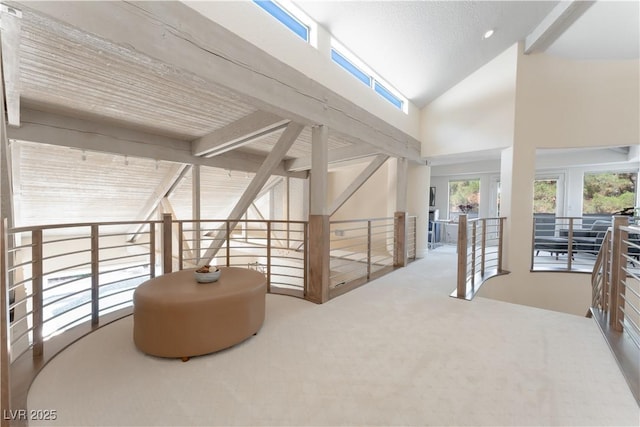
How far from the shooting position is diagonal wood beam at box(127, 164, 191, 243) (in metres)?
5.11

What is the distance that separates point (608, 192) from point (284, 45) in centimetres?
801

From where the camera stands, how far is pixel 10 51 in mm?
1788

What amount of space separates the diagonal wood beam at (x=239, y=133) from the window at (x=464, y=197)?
22.1 feet

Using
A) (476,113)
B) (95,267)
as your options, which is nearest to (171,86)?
(95,267)

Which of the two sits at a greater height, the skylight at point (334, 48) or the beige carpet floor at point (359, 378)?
the skylight at point (334, 48)

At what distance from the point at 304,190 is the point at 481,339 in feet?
19.3

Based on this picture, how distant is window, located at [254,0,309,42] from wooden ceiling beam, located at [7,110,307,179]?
2.78 m

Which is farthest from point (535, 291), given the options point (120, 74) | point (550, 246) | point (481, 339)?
point (120, 74)

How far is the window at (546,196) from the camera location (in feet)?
22.2

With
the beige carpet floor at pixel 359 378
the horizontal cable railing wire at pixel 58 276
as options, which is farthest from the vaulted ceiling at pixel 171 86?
the beige carpet floor at pixel 359 378

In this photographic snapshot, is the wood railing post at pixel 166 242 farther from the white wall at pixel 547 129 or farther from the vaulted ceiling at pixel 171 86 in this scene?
the white wall at pixel 547 129

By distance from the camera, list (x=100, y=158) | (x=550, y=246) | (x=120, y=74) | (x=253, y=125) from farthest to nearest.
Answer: (x=550, y=246) → (x=100, y=158) → (x=253, y=125) → (x=120, y=74)

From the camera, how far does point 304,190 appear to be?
759 centimetres

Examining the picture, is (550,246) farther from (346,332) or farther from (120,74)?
(120,74)
